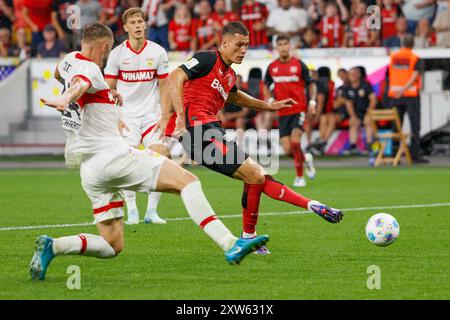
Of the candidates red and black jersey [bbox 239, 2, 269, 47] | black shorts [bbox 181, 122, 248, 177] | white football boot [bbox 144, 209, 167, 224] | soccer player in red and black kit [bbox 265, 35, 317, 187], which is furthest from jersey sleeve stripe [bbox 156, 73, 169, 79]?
red and black jersey [bbox 239, 2, 269, 47]

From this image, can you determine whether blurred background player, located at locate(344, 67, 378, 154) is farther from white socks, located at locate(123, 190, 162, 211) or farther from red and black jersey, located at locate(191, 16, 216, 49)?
white socks, located at locate(123, 190, 162, 211)

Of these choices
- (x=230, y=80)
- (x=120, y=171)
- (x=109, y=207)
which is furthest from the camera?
(x=230, y=80)

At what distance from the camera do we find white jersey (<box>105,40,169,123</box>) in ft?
41.8

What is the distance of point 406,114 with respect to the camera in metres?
24.9

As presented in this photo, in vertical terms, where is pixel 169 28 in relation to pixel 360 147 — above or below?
above

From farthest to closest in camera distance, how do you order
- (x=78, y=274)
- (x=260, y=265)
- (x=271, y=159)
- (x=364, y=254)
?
(x=271, y=159), (x=364, y=254), (x=260, y=265), (x=78, y=274)

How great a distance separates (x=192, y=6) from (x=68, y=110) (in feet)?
62.5

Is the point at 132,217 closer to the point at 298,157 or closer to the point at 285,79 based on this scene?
the point at 298,157

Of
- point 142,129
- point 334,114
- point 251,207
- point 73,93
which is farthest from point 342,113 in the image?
point 73,93

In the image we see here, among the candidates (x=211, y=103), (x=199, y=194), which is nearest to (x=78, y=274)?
(x=199, y=194)

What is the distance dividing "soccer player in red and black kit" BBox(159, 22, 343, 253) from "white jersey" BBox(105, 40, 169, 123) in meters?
2.63

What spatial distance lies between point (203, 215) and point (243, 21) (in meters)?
18.2

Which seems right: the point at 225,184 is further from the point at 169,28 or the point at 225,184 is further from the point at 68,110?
the point at 68,110

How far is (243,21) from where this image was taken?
2602 centimetres
